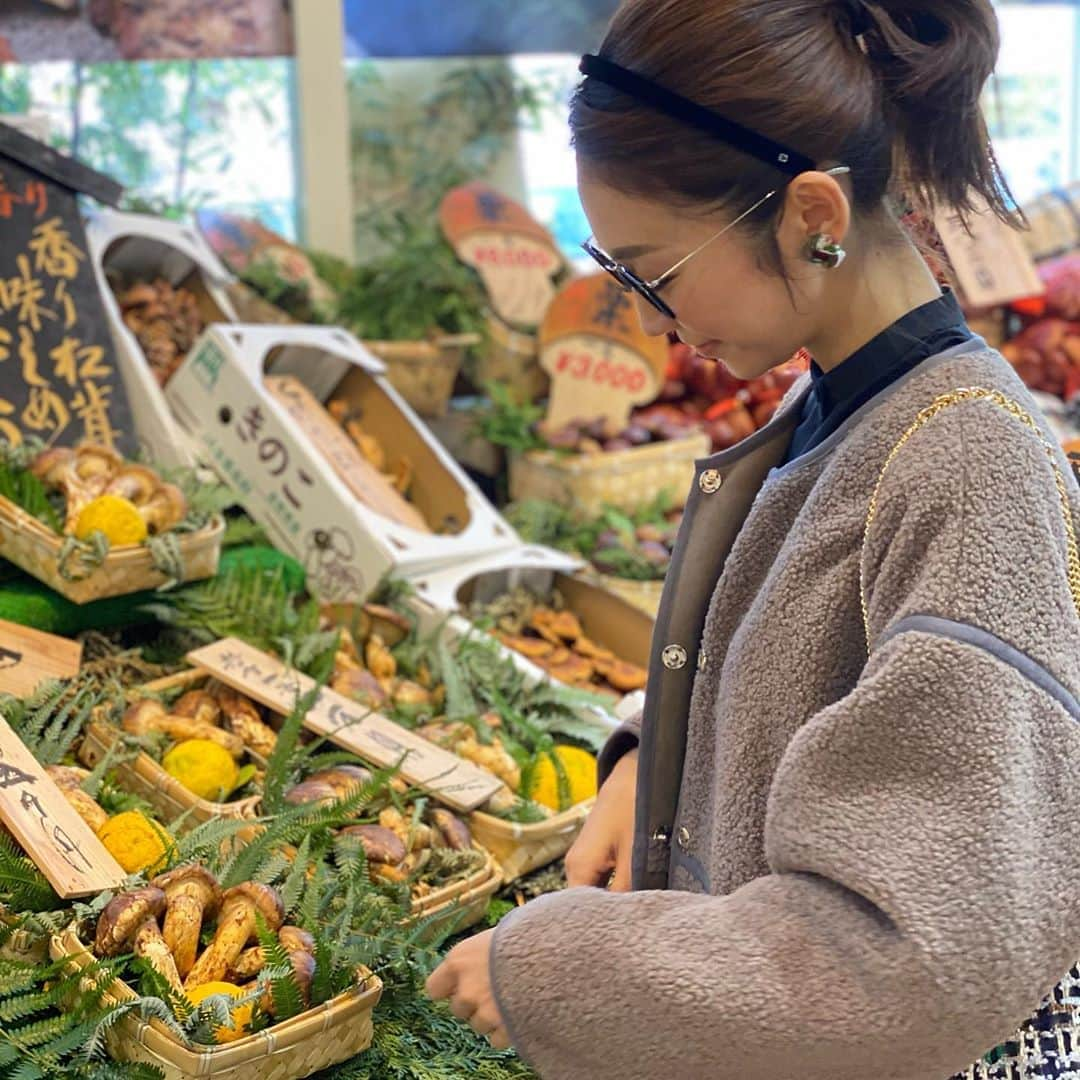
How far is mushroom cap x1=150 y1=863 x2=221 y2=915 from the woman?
618 millimetres

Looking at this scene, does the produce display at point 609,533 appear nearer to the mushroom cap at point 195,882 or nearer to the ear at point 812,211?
the mushroom cap at point 195,882

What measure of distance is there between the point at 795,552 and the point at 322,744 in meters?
1.21

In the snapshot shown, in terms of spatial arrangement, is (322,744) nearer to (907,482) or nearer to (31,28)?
(907,482)

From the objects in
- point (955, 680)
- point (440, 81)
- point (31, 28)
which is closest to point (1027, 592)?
point (955, 680)

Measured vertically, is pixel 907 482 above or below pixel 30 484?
above

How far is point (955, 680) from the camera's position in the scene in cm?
77

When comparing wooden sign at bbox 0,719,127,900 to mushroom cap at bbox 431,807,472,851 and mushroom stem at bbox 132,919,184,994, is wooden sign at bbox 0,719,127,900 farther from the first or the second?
mushroom cap at bbox 431,807,472,851

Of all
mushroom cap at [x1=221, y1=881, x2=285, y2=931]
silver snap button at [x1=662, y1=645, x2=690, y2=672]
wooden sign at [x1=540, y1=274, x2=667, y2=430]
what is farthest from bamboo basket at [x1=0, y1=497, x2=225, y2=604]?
wooden sign at [x1=540, y1=274, x2=667, y2=430]

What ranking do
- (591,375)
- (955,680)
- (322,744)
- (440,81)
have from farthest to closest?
(440,81) < (591,375) < (322,744) < (955,680)

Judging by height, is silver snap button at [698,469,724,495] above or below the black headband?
below

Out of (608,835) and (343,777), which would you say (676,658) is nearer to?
(608,835)

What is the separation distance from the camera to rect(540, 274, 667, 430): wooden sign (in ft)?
11.1

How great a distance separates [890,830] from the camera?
767 millimetres

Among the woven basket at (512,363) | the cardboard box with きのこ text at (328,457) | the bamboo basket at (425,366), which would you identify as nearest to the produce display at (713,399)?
the woven basket at (512,363)
